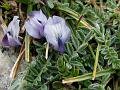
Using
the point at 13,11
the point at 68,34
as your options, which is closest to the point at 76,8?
the point at 68,34

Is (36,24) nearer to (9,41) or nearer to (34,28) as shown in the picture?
(34,28)

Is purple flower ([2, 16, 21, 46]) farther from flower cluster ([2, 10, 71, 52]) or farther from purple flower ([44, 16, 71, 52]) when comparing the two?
purple flower ([44, 16, 71, 52])

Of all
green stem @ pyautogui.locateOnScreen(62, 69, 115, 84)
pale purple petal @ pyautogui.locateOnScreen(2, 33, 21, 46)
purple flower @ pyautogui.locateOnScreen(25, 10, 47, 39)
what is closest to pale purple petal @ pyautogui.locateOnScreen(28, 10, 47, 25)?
purple flower @ pyautogui.locateOnScreen(25, 10, 47, 39)

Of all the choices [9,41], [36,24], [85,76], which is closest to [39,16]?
[36,24]

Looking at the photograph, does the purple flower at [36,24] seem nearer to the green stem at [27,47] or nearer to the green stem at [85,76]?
the green stem at [27,47]

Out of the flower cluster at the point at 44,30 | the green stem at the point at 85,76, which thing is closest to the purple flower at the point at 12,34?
the flower cluster at the point at 44,30

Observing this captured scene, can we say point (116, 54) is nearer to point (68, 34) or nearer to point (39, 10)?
point (68, 34)

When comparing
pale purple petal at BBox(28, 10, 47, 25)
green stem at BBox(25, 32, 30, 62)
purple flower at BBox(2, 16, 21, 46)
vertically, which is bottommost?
green stem at BBox(25, 32, 30, 62)
